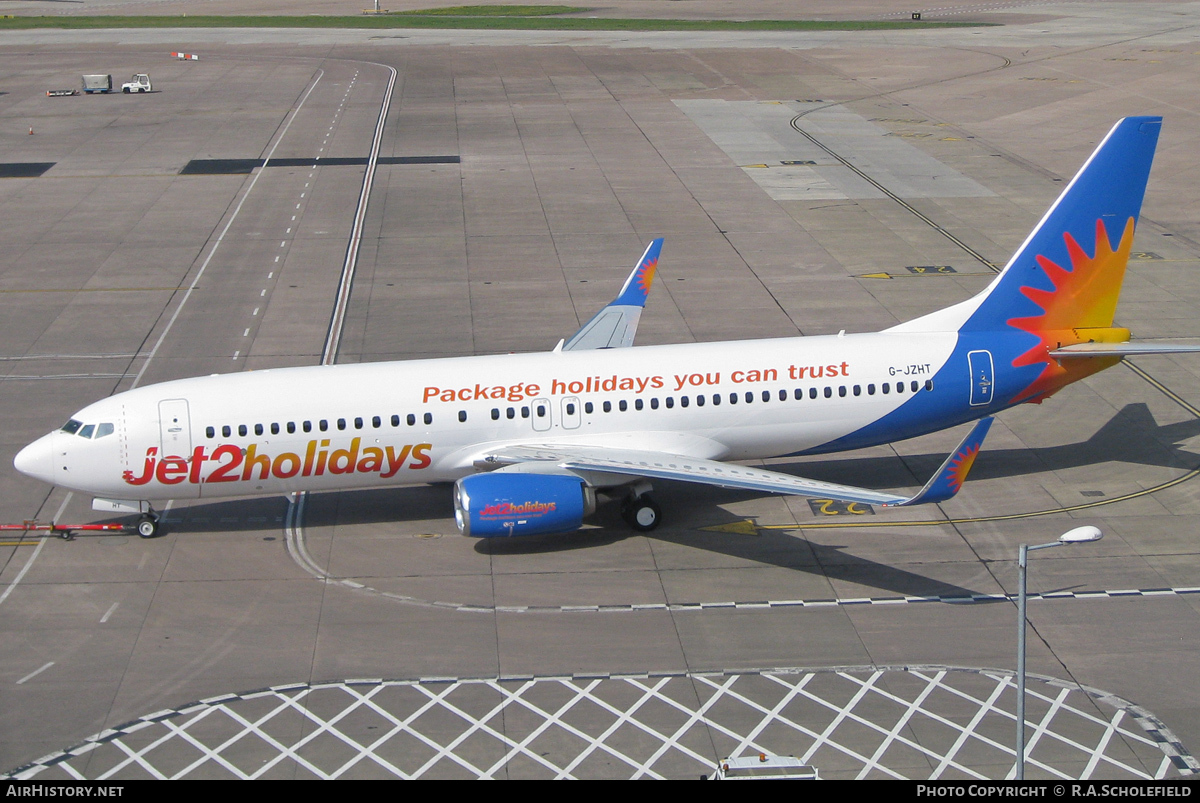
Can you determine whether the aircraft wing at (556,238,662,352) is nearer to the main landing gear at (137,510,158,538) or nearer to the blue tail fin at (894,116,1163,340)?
the blue tail fin at (894,116,1163,340)

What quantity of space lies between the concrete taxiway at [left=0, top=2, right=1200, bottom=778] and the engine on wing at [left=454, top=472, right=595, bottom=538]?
117 centimetres

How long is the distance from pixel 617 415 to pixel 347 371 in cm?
739

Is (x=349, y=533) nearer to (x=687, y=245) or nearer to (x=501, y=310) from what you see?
(x=501, y=310)

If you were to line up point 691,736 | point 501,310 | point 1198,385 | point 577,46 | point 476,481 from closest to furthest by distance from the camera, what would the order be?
point 691,736 → point 476,481 → point 1198,385 → point 501,310 → point 577,46

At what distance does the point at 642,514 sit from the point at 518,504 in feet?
12.5

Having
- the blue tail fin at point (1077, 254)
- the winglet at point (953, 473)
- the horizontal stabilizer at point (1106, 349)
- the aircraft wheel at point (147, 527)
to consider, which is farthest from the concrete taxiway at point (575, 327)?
the blue tail fin at point (1077, 254)

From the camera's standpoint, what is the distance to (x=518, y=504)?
3073 cm

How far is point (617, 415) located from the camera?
3322 centimetres

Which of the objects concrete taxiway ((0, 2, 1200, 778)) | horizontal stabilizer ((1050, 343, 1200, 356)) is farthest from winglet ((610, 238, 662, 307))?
horizontal stabilizer ((1050, 343, 1200, 356))

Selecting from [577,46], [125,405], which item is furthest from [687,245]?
[577,46]

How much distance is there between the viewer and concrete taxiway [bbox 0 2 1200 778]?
1066 inches

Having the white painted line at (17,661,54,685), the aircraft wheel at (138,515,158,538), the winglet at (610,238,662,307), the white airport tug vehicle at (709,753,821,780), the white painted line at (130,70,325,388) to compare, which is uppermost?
the winglet at (610,238,662,307)

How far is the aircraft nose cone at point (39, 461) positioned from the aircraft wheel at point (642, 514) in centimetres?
1500

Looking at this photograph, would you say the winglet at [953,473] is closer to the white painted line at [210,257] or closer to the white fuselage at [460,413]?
the white fuselage at [460,413]
